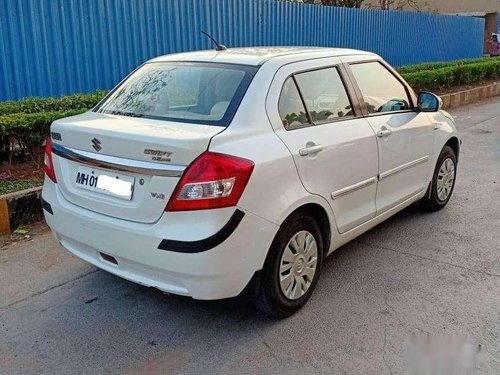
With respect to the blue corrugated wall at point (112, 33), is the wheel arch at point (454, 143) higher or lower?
lower

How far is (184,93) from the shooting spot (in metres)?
3.31

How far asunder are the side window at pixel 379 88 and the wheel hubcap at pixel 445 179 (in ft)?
3.05

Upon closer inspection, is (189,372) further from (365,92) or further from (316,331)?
(365,92)

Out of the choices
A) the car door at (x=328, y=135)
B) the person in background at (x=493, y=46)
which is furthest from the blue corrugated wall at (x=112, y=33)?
the person in background at (x=493, y=46)

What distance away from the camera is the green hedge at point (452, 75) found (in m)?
12.5

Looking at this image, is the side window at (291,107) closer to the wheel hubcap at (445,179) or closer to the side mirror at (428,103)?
the side mirror at (428,103)

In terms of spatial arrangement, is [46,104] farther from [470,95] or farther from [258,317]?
[470,95]

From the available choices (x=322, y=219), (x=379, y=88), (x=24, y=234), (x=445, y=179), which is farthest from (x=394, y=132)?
(x=24, y=234)

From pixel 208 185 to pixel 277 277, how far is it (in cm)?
78

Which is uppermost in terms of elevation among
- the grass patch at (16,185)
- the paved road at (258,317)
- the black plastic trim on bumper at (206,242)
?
the black plastic trim on bumper at (206,242)

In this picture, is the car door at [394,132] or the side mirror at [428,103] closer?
the car door at [394,132]

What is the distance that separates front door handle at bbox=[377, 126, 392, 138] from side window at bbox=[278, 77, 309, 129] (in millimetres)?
787

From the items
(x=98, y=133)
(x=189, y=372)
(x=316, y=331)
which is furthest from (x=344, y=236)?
(x=98, y=133)

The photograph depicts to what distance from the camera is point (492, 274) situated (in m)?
3.68
